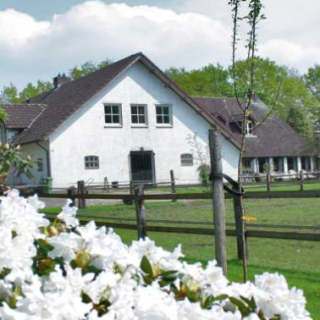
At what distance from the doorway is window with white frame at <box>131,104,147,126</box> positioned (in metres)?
1.70

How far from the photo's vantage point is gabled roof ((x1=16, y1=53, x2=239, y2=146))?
98.5ft

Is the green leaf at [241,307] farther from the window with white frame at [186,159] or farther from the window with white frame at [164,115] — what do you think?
the window with white frame at [186,159]

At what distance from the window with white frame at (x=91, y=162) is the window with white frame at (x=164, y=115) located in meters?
4.38

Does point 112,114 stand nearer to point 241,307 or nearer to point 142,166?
point 142,166

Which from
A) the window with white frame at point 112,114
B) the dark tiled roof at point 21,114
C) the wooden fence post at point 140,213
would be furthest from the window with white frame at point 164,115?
the wooden fence post at point 140,213

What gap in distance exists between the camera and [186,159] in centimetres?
3375

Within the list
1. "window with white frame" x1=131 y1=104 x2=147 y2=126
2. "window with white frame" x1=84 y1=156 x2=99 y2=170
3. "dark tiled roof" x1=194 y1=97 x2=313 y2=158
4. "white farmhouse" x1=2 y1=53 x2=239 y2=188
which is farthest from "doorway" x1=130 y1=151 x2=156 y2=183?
"dark tiled roof" x1=194 y1=97 x2=313 y2=158

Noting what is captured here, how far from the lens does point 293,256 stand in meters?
8.63

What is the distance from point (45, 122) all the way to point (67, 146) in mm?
2492

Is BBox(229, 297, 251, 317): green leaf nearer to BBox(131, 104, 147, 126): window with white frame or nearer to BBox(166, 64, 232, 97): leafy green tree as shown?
BBox(131, 104, 147, 126): window with white frame

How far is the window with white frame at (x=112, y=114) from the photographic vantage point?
103ft

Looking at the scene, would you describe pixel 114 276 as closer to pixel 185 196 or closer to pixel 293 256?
pixel 185 196

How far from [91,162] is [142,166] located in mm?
3083

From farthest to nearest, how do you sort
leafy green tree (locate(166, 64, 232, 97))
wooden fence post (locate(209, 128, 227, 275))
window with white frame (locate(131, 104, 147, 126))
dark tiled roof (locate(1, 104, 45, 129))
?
leafy green tree (locate(166, 64, 232, 97)) → dark tiled roof (locate(1, 104, 45, 129)) → window with white frame (locate(131, 104, 147, 126)) → wooden fence post (locate(209, 128, 227, 275))
